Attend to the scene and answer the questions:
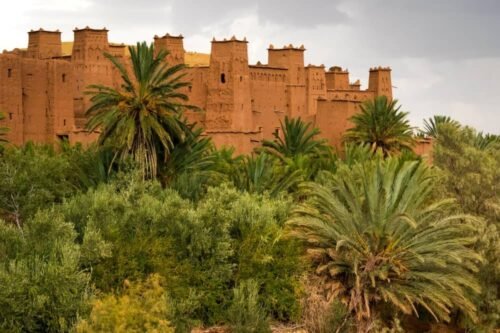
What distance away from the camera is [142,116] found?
87.5ft

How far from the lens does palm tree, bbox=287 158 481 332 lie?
2156 cm

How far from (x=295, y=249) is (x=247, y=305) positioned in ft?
7.70

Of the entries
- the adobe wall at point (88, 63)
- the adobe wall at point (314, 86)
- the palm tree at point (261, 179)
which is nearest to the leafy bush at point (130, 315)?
the palm tree at point (261, 179)

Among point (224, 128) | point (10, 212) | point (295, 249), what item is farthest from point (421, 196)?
point (224, 128)

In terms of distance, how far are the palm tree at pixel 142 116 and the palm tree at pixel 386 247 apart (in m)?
5.28

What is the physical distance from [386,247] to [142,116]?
7.54m

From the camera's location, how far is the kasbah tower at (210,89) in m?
43.4

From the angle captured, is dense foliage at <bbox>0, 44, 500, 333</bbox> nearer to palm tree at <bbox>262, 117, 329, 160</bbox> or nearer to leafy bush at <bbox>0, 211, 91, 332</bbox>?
leafy bush at <bbox>0, 211, 91, 332</bbox>

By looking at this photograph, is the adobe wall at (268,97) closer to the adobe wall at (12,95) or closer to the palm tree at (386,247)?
the adobe wall at (12,95)

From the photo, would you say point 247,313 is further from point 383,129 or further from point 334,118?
point 334,118

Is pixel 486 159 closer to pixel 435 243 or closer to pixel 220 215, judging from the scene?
pixel 435 243

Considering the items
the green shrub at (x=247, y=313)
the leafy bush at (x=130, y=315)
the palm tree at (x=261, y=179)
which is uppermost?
the palm tree at (x=261, y=179)

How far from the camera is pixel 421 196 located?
22672 mm

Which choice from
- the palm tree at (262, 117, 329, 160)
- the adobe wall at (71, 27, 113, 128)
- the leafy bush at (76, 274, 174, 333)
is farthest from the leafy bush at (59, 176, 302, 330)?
the adobe wall at (71, 27, 113, 128)
